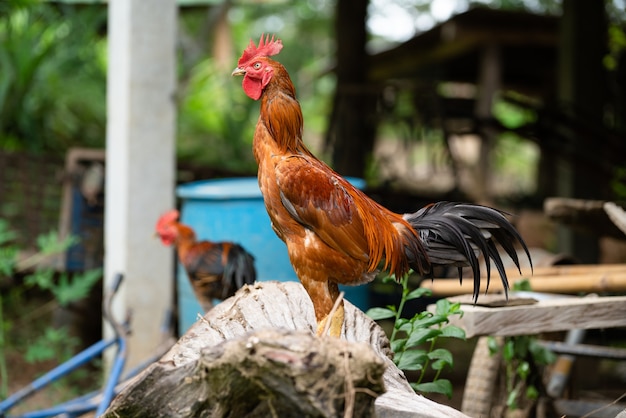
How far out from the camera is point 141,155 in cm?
492

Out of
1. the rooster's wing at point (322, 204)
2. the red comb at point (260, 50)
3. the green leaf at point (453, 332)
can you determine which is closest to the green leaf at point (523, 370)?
the green leaf at point (453, 332)

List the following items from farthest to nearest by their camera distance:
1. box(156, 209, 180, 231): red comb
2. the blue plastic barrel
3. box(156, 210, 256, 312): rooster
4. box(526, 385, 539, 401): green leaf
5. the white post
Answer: the white post, box(156, 209, 180, 231): red comb, the blue plastic barrel, box(156, 210, 256, 312): rooster, box(526, 385, 539, 401): green leaf

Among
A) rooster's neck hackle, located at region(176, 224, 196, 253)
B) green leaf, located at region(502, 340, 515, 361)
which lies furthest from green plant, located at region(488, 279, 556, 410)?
rooster's neck hackle, located at region(176, 224, 196, 253)

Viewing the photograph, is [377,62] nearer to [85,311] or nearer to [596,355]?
[85,311]

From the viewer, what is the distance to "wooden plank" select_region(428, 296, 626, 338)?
2.88 m

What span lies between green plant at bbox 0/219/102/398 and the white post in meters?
0.30

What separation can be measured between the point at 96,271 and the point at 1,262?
96 centimetres

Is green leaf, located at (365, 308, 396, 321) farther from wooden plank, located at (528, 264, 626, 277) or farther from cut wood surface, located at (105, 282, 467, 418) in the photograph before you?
wooden plank, located at (528, 264, 626, 277)

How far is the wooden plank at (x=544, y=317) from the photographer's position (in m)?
2.88

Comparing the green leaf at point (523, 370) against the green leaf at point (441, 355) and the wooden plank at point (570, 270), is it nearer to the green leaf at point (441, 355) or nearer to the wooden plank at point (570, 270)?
the wooden plank at point (570, 270)

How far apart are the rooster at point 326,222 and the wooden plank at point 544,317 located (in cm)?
19

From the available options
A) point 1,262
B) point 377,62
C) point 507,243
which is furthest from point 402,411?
point 377,62

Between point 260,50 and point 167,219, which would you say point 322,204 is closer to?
point 260,50

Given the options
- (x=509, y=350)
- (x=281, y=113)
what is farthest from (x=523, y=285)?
(x=281, y=113)
